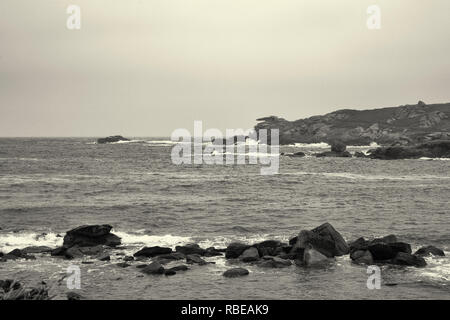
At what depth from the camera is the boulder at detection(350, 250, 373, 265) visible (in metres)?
24.1

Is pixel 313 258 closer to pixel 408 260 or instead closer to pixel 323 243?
pixel 323 243

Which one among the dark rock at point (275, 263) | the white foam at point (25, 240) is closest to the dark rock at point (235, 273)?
the dark rock at point (275, 263)

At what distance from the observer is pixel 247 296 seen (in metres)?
19.0

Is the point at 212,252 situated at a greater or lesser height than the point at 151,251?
lesser

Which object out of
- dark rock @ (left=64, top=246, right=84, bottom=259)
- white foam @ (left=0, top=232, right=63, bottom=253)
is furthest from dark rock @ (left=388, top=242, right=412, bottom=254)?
white foam @ (left=0, top=232, right=63, bottom=253)

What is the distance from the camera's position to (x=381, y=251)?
24.6 meters

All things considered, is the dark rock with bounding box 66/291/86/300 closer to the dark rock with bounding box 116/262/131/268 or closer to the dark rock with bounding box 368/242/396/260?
the dark rock with bounding box 116/262/131/268

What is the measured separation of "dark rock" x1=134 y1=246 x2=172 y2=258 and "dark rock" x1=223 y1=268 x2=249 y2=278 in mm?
5202

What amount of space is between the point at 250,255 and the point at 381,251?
6.59m

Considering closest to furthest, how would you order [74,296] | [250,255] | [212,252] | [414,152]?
[74,296]
[250,255]
[212,252]
[414,152]

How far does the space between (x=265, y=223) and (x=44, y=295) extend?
82.2 feet

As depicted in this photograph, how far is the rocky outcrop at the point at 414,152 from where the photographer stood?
361 ft

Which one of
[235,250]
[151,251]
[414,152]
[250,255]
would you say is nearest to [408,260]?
[250,255]

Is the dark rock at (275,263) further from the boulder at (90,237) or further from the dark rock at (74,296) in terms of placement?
the boulder at (90,237)
